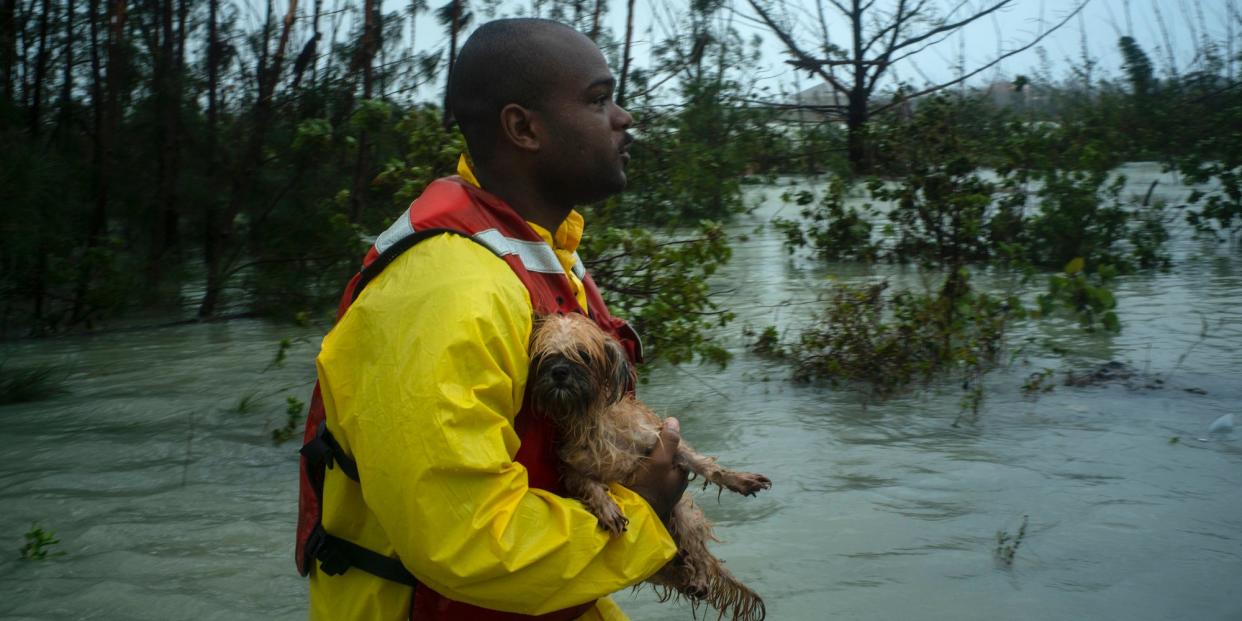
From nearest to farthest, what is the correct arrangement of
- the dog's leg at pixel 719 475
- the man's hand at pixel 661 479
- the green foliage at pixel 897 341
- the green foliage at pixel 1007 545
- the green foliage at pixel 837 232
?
the man's hand at pixel 661 479 → the dog's leg at pixel 719 475 → the green foliage at pixel 1007 545 → the green foliage at pixel 897 341 → the green foliage at pixel 837 232

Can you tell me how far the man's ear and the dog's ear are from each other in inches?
16.4

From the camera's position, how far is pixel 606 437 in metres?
2.09

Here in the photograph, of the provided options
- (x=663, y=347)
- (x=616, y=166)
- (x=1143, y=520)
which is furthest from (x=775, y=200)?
(x=616, y=166)

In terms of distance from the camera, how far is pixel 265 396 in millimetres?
7133

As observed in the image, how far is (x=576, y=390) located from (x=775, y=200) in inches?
550

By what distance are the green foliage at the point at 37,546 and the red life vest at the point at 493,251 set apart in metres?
2.93

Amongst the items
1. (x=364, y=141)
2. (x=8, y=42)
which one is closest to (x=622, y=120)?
(x=364, y=141)

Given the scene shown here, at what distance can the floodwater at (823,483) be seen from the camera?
4.38m

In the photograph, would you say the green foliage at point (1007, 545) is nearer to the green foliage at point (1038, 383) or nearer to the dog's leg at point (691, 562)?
the green foliage at point (1038, 383)

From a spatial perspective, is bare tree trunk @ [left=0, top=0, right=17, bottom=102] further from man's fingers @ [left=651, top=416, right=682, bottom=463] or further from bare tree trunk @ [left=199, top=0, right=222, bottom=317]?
man's fingers @ [left=651, top=416, right=682, bottom=463]

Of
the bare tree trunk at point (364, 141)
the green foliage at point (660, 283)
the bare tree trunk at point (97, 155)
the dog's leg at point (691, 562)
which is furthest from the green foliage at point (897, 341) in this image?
the bare tree trunk at point (97, 155)

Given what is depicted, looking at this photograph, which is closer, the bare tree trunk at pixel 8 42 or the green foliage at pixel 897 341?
the green foliage at pixel 897 341

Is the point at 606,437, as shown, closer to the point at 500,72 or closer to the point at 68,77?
the point at 500,72

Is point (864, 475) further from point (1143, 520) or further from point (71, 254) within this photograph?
point (71, 254)
